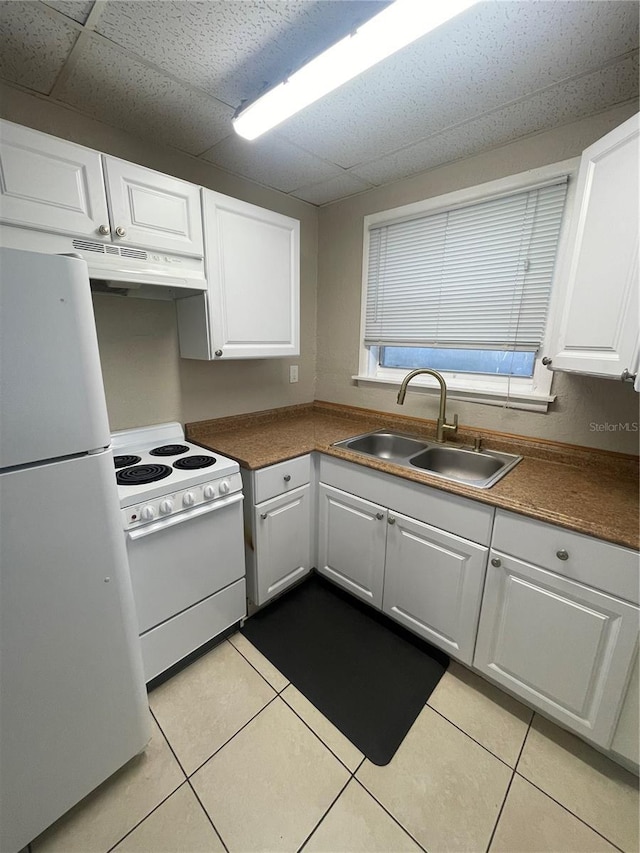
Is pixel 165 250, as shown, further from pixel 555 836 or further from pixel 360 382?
pixel 555 836

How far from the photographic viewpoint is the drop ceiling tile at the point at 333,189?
2043 millimetres

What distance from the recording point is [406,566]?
163cm

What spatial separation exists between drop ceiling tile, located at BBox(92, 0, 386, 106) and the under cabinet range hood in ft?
2.01

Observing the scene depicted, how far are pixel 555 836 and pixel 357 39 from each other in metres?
2.45

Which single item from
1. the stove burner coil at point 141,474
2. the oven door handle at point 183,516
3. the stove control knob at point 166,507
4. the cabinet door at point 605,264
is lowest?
the oven door handle at point 183,516

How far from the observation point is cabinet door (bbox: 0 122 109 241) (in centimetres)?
109

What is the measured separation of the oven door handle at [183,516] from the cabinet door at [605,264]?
150cm

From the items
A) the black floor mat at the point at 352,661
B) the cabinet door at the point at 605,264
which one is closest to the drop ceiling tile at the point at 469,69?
the cabinet door at the point at 605,264

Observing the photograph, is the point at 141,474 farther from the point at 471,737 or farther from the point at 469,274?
the point at 469,274

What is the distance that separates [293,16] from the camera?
101 centimetres

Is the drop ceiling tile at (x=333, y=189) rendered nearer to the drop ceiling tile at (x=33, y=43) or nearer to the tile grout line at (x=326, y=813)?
the drop ceiling tile at (x=33, y=43)

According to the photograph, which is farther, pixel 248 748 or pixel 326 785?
pixel 248 748

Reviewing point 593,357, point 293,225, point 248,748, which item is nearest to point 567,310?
point 593,357

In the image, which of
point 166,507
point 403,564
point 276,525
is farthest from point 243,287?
point 403,564
